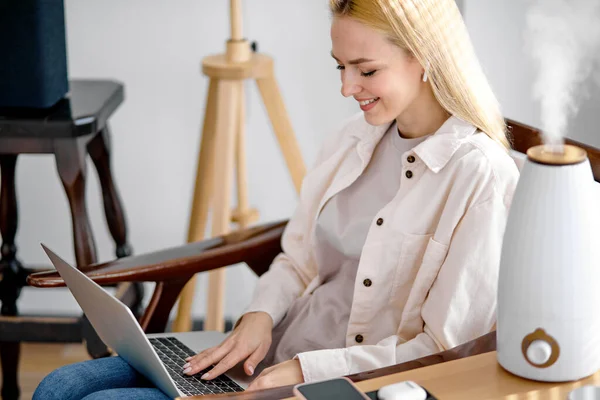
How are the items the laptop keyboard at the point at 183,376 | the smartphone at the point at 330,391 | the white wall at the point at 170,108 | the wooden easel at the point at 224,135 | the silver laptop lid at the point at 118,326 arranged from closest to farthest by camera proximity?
1. the smartphone at the point at 330,391
2. the silver laptop lid at the point at 118,326
3. the laptop keyboard at the point at 183,376
4. the wooden easel at the point at 224,135
5. the white wall at the point at 170,108

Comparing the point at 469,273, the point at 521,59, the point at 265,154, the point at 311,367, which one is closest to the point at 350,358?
the point at 311,367

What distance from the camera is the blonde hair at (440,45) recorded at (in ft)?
A: 4.57

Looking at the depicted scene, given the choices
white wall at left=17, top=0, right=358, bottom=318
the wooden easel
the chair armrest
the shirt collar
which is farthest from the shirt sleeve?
white wall at left=17, top=0, right=358, bottom=318

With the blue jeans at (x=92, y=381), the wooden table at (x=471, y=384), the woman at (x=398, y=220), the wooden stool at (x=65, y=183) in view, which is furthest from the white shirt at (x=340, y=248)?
the wooden stool at (x=65, y=183)

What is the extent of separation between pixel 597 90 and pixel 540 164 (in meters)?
0.72

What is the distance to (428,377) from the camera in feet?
3.67

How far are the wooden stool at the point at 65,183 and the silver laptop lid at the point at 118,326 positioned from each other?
556 millimetres

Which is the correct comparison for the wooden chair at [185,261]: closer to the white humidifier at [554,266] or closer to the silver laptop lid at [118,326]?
the silver laptop lid at [118,326]

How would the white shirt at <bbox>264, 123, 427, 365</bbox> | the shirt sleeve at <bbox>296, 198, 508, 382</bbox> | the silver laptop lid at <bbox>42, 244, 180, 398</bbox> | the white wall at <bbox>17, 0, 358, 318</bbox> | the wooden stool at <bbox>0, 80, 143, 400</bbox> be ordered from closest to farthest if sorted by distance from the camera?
the silver laptop lid at <bbox>42, 244, 180, 398</bbox>, the shirt sleeve at <bbox>296, 198, 508, 382</bbox>, the white shirt at <bbox>264, 123, 427, 365</bbox>, the wooden stool at <bbox>0, 80, 143, 400</bbox>, the white wall at <bbox>17, 0, 358, 318</bbox>

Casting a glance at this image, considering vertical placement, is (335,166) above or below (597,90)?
below

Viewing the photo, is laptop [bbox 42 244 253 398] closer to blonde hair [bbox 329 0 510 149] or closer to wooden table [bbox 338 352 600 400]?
wooden table [bbox 338 352 600 400]

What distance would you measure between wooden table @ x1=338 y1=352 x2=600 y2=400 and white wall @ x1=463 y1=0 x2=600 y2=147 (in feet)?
3.07

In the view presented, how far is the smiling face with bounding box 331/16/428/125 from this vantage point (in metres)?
1.41

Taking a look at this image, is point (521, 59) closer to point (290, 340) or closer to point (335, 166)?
point (335, 166)
